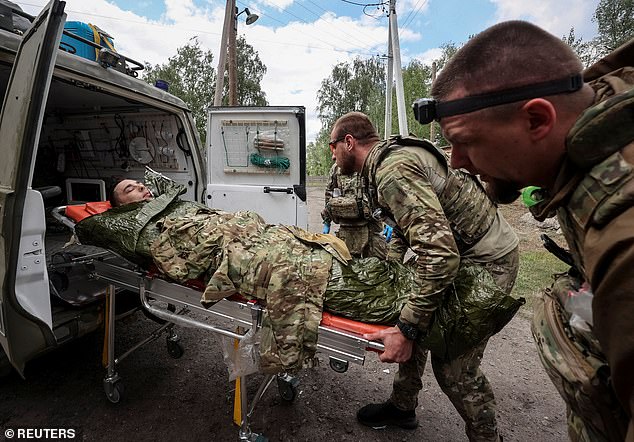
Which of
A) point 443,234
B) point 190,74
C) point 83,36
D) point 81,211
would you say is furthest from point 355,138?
point 190,74

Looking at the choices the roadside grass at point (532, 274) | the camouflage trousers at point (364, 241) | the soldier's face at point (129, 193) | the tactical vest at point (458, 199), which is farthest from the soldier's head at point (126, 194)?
the roadside grass at point (532, 274)

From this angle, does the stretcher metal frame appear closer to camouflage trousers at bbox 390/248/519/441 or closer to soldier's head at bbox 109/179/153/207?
camouflage trousers at bbox 390/248/519/441

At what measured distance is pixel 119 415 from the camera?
2264 mm

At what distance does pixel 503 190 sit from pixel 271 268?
114cm

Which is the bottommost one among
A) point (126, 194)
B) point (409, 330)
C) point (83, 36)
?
point (409, 330)

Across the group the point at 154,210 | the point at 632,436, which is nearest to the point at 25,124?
the point at 154,210

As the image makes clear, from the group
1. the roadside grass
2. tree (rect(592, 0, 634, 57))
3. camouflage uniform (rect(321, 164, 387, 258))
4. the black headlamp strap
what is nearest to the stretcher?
the black headlamp strap

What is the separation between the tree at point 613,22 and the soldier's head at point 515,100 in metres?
28.7

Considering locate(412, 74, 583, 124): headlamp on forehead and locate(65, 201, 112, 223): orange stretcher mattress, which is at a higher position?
locate(412, 74, 583, 124): headlamp on forehead

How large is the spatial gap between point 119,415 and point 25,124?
1.90 meters

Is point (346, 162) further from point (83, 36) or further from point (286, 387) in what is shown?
point (83, 36)

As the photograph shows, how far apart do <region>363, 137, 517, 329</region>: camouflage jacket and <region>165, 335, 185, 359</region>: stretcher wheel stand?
213cm

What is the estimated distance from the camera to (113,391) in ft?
7.55

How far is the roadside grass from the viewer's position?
409cm
